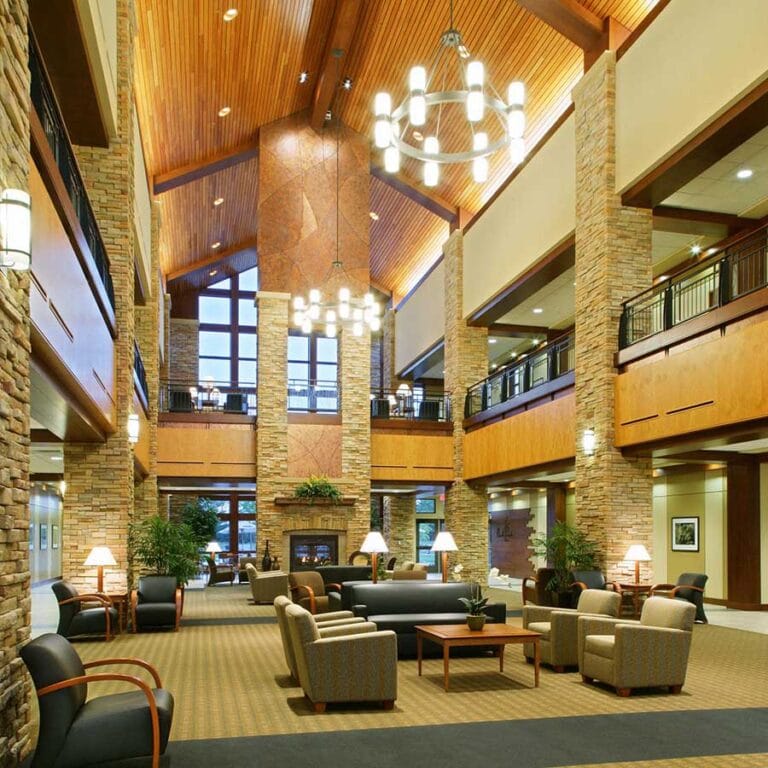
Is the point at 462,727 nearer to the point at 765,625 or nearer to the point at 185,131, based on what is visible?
the point at 765,625

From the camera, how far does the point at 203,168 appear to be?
19.5 metres

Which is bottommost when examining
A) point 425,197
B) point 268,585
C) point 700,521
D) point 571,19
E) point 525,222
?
point 268,585

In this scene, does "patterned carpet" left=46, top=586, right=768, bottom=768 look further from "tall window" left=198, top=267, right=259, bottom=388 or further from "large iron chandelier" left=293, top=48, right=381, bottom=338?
"tall window" left=198, top=267, right=259, bottom=388

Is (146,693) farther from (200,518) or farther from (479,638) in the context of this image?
(200,518)

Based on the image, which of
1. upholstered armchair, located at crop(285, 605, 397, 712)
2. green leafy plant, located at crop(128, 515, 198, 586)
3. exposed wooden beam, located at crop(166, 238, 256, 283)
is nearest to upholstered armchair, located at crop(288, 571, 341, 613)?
green leafy plant, located at crop(128, 515, 198, 586)

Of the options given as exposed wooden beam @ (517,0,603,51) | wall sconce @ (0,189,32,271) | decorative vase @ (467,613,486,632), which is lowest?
decorative vase @ (467,613,486,632)

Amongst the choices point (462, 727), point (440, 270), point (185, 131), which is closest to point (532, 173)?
point (440, 270)

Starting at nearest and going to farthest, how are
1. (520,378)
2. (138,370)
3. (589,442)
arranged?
1. (589,442)
2. (138,370)
3. (520,378)

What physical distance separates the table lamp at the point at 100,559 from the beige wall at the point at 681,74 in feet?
29.2

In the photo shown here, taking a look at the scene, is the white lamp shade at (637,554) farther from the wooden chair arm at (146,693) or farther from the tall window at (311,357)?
the tall window at (311,357)

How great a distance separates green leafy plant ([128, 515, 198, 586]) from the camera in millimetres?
12455

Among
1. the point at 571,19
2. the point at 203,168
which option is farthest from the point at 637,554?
the point at 203,168

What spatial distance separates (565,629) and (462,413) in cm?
1189

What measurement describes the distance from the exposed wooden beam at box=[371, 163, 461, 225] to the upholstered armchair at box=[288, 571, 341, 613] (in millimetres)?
10935
